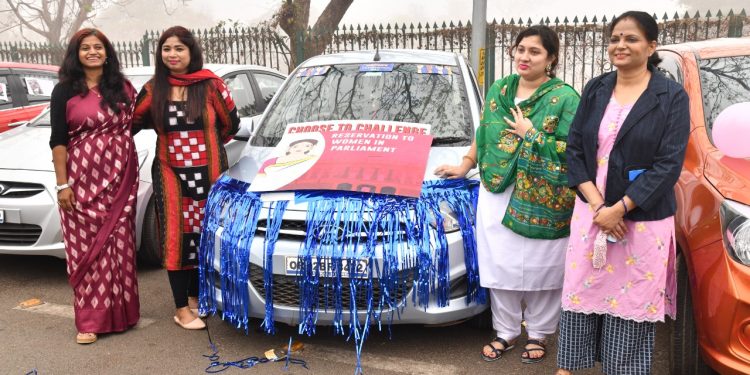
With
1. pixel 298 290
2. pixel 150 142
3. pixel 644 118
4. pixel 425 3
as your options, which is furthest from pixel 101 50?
pixel 425 3

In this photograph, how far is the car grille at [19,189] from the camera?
455 cm

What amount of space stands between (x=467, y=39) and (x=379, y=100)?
7700mm

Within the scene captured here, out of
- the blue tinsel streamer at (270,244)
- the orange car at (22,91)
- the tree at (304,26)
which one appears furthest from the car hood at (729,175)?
the tree at (304,26)

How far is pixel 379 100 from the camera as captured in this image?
4.21m

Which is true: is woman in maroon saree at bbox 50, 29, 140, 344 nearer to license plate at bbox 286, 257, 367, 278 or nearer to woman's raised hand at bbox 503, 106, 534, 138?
license plate at bbox 286, 257, 367, 278

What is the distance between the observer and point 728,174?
2766 mm

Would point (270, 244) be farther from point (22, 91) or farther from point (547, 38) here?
point (22, 91)

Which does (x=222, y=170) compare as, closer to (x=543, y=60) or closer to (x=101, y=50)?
(x=101, y=50)

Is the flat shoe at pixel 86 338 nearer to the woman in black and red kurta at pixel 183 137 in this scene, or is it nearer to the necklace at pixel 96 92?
the woman in black and red kurta at pixel 183 137

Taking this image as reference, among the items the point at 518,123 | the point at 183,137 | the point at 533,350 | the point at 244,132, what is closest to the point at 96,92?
the point at 183,137

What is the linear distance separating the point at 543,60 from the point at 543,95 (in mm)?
168

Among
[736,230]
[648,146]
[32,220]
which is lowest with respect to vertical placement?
[32,220]

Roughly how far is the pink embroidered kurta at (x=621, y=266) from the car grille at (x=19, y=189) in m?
3.60

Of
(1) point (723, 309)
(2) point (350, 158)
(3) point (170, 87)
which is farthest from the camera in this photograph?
(3) point (170, 87)
